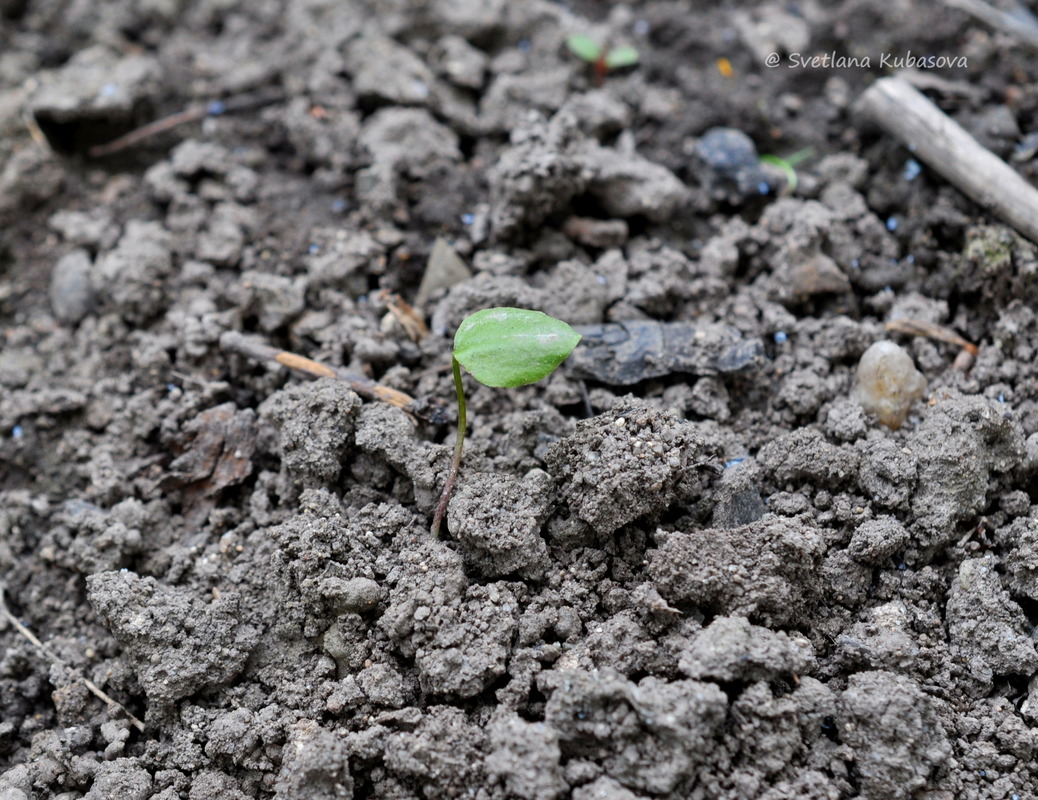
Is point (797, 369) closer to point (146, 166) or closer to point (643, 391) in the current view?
point (643, 391)

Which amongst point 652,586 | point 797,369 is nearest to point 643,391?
point 797,369

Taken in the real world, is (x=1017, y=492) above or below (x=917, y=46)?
below

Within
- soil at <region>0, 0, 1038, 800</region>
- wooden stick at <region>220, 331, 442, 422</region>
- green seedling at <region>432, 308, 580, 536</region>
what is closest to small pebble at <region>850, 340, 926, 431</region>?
soil at <region>0, 0, 1038, 800</region>

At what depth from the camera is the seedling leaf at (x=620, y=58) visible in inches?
127

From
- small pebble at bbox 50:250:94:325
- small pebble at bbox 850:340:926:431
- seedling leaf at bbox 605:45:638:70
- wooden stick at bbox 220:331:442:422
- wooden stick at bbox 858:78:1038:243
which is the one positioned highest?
wooden stick at bbox 858:78:1038:243

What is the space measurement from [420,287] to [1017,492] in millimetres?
1834

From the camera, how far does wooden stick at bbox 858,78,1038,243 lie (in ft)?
8.42

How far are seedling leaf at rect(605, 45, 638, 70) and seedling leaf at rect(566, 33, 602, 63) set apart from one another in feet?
0.16

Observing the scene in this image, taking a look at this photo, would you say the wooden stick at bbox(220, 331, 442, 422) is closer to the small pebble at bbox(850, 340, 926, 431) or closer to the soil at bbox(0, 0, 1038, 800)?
the soil at bbox(0, 0, 1038, 800)

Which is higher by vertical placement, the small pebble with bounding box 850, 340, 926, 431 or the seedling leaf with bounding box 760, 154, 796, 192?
the seedling leaf with bounding box 760, 154, 796, 192

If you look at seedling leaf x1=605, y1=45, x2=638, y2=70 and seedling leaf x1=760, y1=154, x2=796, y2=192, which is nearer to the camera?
seedling leaf x1=760, y1=154, x2=796, y2=192

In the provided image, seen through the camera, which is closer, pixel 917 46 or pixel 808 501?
pixel 808 501

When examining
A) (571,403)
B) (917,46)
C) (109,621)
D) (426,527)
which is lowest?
(109,621)

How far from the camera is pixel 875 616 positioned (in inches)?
80.4
